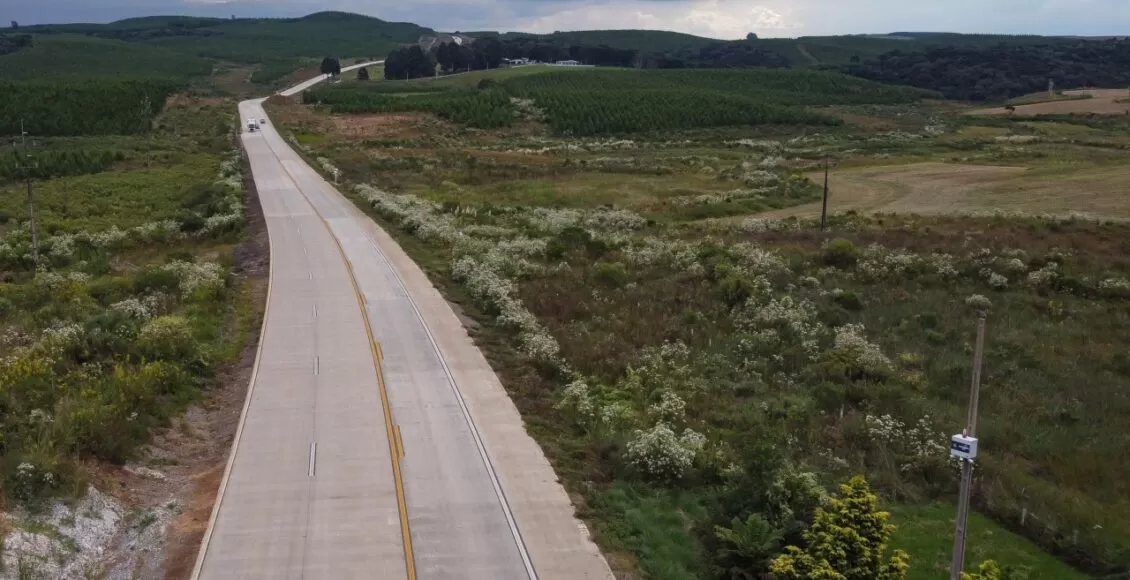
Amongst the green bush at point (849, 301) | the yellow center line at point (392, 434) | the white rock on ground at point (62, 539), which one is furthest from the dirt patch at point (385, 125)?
the white rock on ground at point (62, 539)

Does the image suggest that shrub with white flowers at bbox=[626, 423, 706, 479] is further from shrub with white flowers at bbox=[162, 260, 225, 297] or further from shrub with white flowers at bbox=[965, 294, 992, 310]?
shrub with white flowers at bbox=[162, 260, 225, 297]

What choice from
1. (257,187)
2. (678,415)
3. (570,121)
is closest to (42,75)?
(570,121)

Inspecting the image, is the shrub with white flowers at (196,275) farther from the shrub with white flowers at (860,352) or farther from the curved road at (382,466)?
the shrub with white flowers at (860,352)

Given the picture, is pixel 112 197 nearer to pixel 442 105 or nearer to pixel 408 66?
pixel 442 105

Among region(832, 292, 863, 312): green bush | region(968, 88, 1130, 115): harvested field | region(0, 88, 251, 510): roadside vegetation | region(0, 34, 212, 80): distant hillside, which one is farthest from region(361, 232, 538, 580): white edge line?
region(0, 34, 212, 80): distant hillside

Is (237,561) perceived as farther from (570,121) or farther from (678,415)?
(570,121)

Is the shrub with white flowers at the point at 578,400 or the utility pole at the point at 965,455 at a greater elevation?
the utility pole at the point at 965,455
